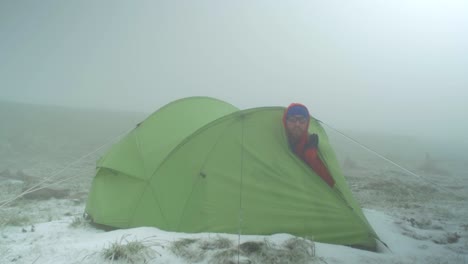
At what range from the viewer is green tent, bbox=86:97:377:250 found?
5012 millimetres

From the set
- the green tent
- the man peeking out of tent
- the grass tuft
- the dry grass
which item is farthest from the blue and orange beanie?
the grass tuft

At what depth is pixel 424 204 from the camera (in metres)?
8.50

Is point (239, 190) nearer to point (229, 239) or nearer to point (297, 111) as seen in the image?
point (229, 239)

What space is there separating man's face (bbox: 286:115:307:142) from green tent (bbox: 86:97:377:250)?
136 mm

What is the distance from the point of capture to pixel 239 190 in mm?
5258

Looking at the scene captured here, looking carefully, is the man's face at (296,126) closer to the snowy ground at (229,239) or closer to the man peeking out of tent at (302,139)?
the man peeking out of tent at (302,139)

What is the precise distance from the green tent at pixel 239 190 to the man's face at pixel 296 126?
136 millimetres

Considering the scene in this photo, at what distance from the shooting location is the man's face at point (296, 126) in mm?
5492

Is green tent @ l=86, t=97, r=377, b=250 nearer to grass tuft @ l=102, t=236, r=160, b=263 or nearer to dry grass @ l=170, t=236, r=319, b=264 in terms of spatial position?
dry grass @ l=170, t=236, r=319, b=264

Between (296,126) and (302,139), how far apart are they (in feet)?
0.80

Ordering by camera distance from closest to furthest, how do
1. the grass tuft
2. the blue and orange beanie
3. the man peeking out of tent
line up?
the grass tuft < the man peeking out of tent < the blue and orange beanie

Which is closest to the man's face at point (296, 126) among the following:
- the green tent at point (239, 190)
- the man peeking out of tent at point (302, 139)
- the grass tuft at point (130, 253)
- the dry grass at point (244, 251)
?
the man peeking out of tent at point (302, 139)

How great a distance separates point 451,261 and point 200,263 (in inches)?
126

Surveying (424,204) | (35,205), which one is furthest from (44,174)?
(424,204)
